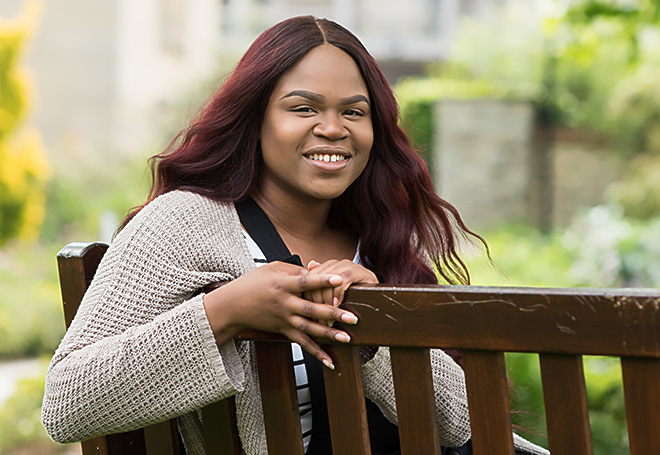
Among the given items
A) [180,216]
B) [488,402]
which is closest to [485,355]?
[488,402]

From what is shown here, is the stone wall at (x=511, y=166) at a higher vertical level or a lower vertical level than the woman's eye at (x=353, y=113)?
higher

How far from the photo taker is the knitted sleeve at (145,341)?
4.21 ft

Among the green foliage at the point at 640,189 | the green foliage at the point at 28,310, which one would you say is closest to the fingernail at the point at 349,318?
the green foliage at the point at 28,310

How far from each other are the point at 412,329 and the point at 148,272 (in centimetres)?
53

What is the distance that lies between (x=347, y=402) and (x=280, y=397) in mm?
123

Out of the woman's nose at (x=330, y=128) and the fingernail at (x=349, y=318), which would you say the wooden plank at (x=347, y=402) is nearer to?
the fingernail at (x=349, y=318)

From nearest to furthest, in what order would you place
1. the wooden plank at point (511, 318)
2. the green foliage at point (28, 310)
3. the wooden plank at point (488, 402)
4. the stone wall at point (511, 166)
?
the wooden plank at point (511, 318)
the wooden plank at point (488, 402)
the green foliage at point (28, 310)
the stone wall at point (511, 166)

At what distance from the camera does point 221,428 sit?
144 centimetres

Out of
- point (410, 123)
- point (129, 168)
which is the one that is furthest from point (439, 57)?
point (410, 123)

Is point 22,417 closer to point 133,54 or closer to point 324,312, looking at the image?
point 324,312

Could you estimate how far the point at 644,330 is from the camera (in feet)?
3.16

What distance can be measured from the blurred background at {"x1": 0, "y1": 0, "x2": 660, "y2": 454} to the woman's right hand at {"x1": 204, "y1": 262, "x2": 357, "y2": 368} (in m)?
5.47

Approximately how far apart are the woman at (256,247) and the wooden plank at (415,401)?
4.3 inches

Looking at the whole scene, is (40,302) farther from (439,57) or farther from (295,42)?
(439,57)
